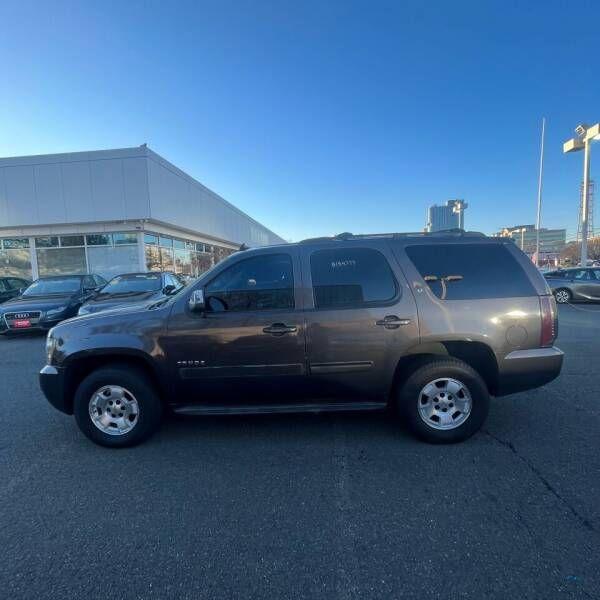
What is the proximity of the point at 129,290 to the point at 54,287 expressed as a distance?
9.86 feet

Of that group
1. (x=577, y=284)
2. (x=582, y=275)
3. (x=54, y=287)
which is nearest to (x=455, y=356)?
(x=54, y=287)

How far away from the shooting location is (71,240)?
1941 centimetres

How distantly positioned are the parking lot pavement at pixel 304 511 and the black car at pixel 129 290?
4.07m

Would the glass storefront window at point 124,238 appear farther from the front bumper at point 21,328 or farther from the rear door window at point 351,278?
the rear door window at point 351,278

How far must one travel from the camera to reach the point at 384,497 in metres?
2.52

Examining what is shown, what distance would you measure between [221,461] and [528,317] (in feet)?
10.2

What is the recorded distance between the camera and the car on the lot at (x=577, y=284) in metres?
12.5

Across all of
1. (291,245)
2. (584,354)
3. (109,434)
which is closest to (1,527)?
(109,434)

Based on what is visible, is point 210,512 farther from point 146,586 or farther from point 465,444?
point 465,444

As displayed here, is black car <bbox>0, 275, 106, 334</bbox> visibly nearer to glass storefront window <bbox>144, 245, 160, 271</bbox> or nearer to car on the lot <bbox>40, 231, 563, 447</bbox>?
car on the lot <bbox>40, 231, 563, 447</bbox>

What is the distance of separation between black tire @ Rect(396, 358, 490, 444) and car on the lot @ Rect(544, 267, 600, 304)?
485 inches

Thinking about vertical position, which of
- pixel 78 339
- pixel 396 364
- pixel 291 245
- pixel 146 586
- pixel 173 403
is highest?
pixel 291 245

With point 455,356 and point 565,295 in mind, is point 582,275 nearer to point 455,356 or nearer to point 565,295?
point 565,295

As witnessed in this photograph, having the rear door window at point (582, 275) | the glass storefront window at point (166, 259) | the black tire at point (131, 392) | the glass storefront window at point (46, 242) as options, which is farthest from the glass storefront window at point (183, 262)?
the rear door window at point (582, 275)
